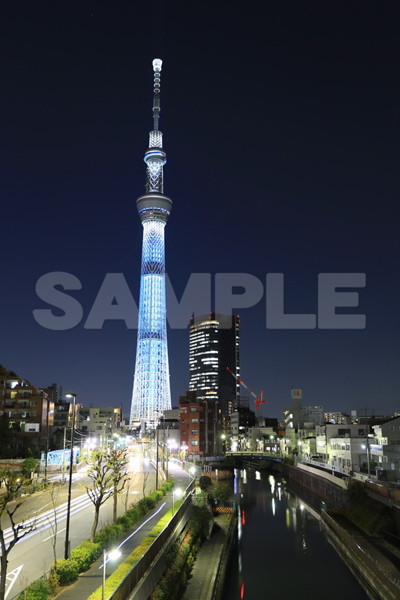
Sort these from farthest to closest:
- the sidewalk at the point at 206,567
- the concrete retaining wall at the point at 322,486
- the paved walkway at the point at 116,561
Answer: the concrete retaining wall at the point at 322,486 → the sidewalk at the point at 206,567 → the paved walkway at the point at 116,561

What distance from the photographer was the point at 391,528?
22500 mm

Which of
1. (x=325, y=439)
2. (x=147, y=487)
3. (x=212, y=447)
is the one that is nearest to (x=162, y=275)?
(x=212, y=447)

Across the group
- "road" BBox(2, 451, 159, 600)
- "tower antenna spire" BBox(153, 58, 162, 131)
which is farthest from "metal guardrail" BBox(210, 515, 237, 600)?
"tower antenna spire" BBox(153, 58, 162, 131)

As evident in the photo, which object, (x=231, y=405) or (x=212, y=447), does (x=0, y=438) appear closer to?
(x=212, y=447)

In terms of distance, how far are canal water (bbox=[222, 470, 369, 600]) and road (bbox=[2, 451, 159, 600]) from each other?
5.48 metres

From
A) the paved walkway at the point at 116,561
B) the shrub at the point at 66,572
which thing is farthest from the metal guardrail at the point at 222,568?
the shrub at the point at 66,572

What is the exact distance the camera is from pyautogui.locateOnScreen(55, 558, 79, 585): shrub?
11227 millimetres

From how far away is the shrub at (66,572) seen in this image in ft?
36.8

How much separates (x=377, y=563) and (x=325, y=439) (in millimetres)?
33942

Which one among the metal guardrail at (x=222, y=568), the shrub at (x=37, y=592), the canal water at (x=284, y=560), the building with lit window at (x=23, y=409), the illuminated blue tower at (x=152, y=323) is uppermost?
the illuminated blue tower at (x=152, y=323)

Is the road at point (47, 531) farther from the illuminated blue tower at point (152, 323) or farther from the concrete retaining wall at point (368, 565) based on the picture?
the illuminated blue tower at point (152, 323)

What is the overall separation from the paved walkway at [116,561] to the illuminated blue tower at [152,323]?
57.0 meters

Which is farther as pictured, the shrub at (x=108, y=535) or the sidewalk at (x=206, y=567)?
the sidewalk at (x=206, y=567)

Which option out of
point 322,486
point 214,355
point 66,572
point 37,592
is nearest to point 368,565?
point 66,572
